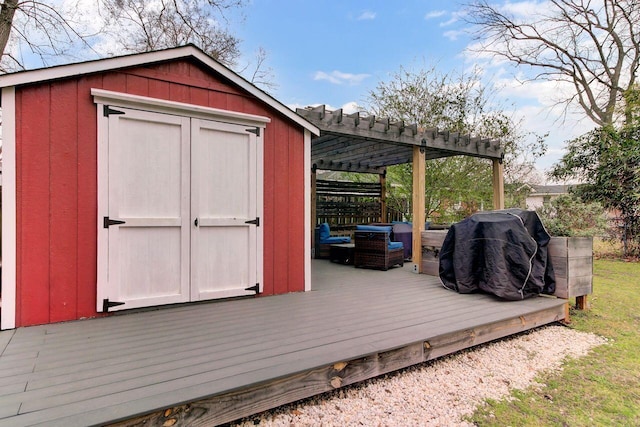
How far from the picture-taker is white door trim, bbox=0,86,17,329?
2.73m

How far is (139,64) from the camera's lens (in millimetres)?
3254

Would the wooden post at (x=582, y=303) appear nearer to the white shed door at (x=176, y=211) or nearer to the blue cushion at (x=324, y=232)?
the white shed door at (x=176, y=211)

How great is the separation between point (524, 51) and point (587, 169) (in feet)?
20.4

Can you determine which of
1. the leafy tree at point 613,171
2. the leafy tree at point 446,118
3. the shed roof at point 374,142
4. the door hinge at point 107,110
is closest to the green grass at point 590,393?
the shed roof at point 374,142

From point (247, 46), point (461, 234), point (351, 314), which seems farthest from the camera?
point (247, 46)

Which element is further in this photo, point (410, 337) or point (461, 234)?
point (461, 234)

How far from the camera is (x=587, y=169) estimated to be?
9.45 metres

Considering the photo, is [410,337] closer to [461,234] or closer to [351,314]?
[351,314]

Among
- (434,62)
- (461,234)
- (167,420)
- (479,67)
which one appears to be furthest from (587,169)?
(167,420)

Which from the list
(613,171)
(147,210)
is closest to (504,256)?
(147,210)

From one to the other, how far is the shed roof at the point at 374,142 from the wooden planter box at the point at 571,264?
248cm

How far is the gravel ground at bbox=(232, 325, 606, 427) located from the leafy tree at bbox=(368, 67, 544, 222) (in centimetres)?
594

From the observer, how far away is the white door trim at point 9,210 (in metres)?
2.73

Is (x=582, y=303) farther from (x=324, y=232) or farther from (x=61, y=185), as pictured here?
(x=61, y=185)
